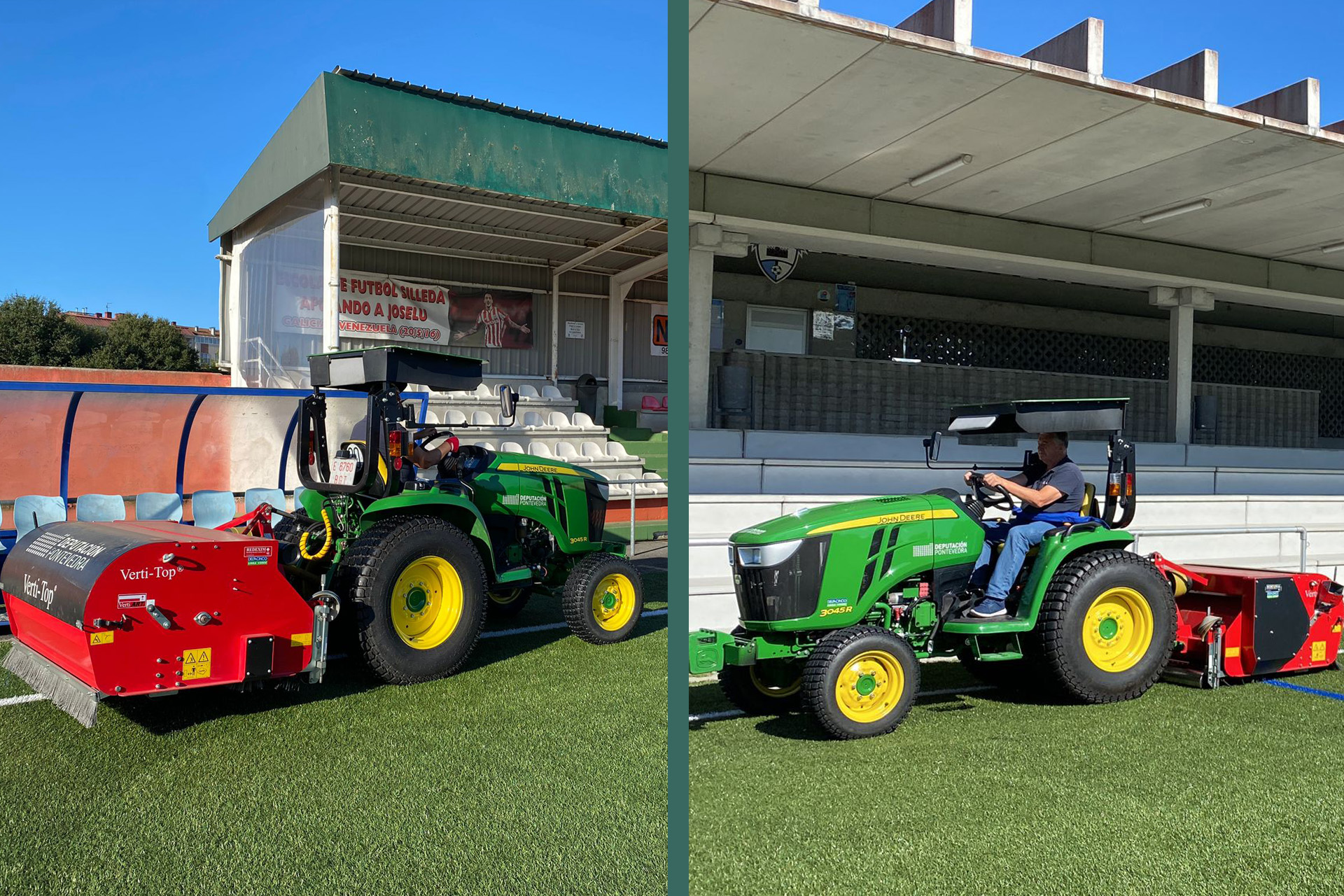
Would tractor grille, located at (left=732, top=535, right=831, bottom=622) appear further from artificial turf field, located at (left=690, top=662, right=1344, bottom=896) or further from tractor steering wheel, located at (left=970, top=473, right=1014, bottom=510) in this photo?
tractor steering wheel, located at (left=970, top=473, right=1014, bottom=510)

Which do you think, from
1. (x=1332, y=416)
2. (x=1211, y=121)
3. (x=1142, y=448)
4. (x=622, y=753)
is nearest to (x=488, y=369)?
(x=1142, y=448)

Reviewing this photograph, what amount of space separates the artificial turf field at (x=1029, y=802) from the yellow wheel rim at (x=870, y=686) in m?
0.08

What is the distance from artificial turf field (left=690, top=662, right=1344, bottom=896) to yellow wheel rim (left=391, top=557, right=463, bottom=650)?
78 cm

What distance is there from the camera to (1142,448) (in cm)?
710

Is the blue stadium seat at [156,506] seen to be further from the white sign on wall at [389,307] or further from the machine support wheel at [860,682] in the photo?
the white sign on wall at [389,307]

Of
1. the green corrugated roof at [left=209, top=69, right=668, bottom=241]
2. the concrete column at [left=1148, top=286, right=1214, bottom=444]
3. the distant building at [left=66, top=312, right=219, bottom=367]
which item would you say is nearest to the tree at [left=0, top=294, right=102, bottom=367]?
the distant building at [left=66, top=312, right=219, bottom=367]

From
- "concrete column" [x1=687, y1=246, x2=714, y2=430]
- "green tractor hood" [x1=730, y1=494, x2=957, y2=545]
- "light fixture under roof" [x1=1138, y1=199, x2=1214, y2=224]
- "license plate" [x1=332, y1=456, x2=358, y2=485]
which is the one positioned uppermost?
"light fixture under roof" [x1=1138, y1=199, x2=1214, y2=224]

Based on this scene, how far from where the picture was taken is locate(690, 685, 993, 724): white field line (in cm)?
279

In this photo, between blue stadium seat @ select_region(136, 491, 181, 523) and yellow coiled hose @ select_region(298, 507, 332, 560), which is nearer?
blue stadium seat @ select_region(136, 491, 181, 523)

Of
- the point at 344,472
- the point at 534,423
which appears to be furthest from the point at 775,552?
the point at 534,423

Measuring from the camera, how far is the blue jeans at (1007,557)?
285 cm

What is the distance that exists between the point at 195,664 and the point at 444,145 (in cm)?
444

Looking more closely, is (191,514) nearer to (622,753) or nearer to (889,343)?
(622,753)

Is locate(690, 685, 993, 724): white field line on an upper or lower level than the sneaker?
lower
